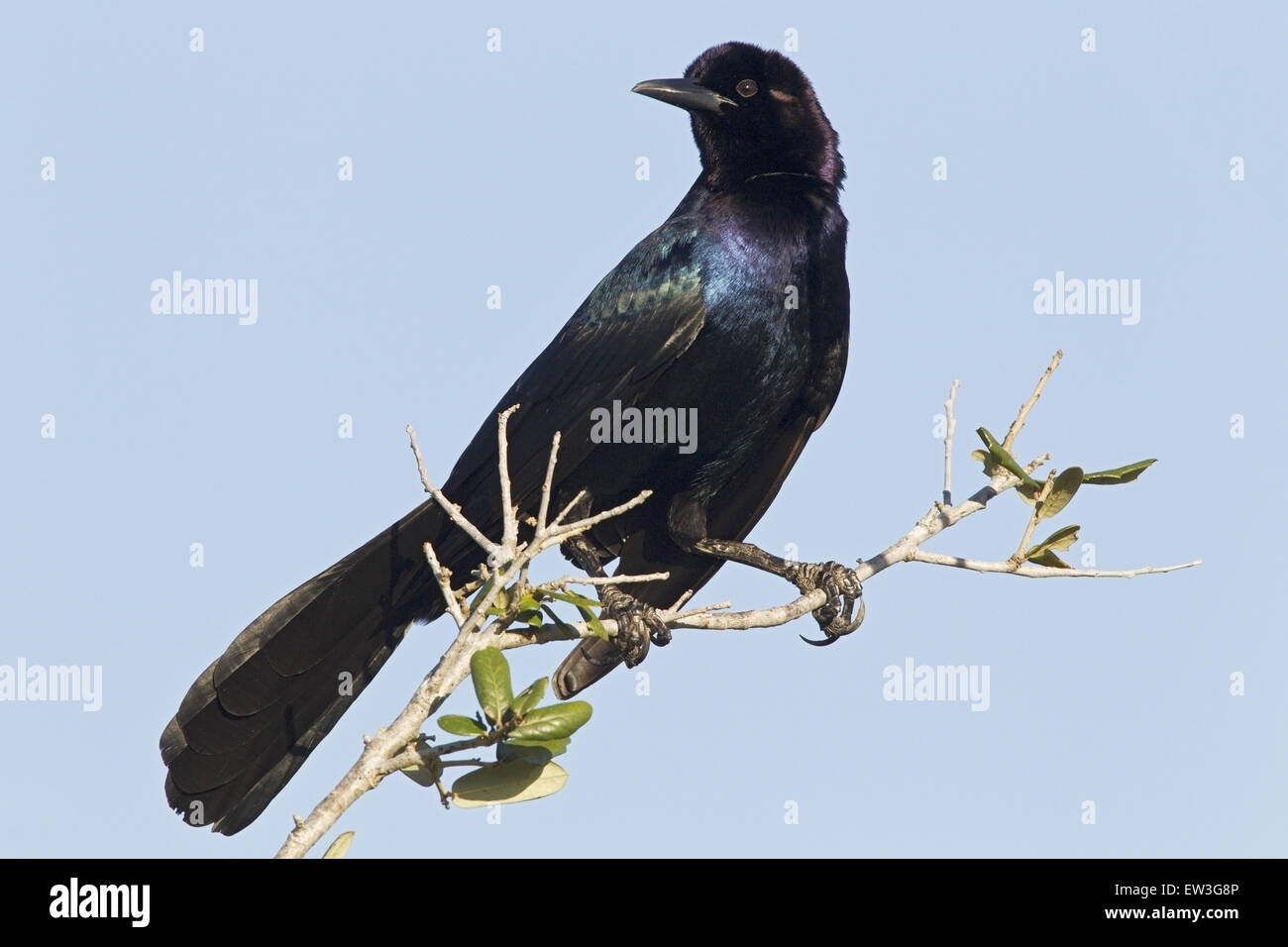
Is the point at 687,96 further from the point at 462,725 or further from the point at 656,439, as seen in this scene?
the point at 462,725

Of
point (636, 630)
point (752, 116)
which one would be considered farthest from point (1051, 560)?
point (752, 116)

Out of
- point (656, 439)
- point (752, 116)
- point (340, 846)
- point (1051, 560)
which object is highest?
point (752, 116)

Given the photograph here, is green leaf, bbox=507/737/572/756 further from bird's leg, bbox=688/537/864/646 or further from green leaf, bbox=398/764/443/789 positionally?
bird's leg, bbox=688/537/864/646

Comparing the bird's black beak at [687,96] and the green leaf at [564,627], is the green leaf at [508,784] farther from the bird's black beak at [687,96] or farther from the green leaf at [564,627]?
the bird's black beak at [687,96]

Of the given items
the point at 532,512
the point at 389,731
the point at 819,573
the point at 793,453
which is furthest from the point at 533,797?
the point at 793,453

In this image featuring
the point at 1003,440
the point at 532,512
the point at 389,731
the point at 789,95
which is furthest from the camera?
the point at 789,95

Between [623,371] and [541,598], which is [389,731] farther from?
[623,371]
